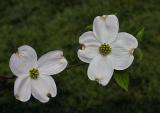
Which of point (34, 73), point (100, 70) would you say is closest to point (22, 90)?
point (34, 73)

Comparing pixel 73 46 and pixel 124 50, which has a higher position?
pixel 124 50

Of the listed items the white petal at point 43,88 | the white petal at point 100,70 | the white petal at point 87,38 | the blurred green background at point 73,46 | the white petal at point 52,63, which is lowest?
the blurred green background at point 73,46

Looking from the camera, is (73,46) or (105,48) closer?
(105,48)

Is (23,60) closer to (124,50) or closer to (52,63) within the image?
(52,63)

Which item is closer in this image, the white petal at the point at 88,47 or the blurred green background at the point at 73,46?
the white petal at the point at 88,47

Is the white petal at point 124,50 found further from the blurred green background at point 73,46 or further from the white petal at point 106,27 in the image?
the blurred green background at point 73,46

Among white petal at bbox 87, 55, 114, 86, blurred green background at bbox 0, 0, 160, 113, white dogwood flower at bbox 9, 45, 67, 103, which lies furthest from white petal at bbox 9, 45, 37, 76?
blurred green background at bbox 0, 0, 160, 113

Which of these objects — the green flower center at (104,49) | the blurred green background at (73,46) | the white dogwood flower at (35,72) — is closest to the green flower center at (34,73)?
the white dogwood flower at (35,72)
